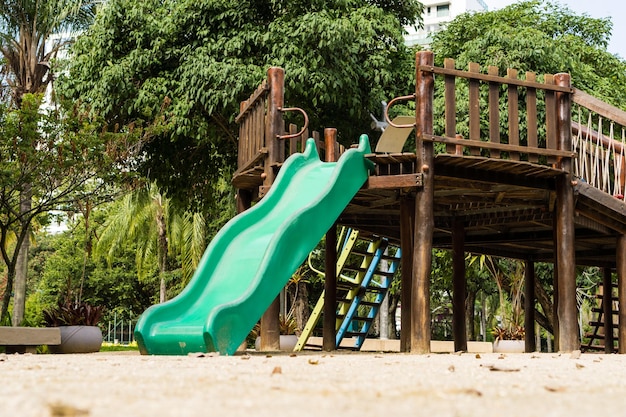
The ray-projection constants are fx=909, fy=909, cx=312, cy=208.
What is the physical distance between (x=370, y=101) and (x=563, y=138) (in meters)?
8.93

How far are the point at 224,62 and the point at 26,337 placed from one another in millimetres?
8813

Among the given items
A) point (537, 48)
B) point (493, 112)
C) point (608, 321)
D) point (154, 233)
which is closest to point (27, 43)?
point (537, 48)

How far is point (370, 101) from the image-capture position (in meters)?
19.4

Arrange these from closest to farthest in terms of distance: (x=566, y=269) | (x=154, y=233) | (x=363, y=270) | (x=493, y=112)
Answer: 1. (x=493, y=112)
2. (x=566, y=269)
3. (x=363, y=270)
4. (x=154, y=233)

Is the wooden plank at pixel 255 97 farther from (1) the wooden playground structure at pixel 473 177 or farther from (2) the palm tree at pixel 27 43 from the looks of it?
(2) the palm tree at pixel 27 43

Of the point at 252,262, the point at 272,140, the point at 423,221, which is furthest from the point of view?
the point at 272,140

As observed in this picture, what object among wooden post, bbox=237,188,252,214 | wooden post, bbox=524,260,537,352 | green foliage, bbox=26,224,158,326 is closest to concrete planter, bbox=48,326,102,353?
wooden post, bbox=237,188,252,214

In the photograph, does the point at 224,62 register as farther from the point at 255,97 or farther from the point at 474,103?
the point at 474,103

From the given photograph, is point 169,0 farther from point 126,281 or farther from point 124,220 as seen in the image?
point 126,281

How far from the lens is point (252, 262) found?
907cm

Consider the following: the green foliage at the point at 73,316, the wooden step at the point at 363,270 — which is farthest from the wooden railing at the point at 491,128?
the wooden step at the point at 363,270

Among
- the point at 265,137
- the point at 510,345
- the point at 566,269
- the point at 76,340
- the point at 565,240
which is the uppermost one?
the point at 265,137

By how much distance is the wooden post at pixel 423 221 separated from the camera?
948 centimetres

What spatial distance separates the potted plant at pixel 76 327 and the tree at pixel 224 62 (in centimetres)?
555
